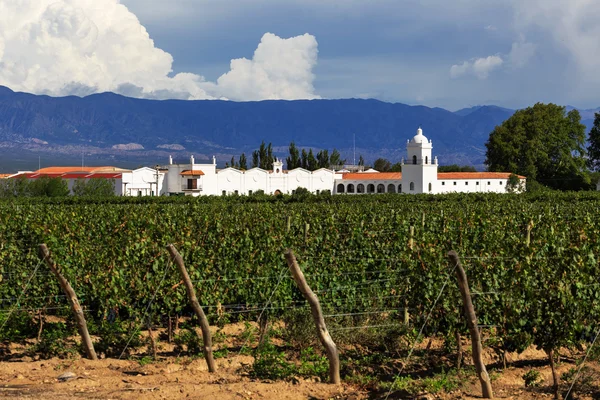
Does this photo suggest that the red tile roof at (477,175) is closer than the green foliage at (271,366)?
No

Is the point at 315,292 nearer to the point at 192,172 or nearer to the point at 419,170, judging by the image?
the point at 192,172

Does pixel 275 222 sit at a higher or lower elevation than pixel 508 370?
higher

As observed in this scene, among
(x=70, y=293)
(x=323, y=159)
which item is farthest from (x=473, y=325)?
(x=323, y=159)

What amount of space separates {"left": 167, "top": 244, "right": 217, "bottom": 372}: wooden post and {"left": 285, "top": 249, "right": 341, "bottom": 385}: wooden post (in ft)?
5.11

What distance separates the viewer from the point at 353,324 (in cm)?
1269

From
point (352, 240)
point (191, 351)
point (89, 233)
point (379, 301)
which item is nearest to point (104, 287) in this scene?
point (191, 351)

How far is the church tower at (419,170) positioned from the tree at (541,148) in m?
7.97

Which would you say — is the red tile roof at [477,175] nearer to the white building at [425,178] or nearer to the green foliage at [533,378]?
the white building at [425,178]

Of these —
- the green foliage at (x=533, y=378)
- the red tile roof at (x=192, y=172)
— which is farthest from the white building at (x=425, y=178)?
the green foliage at (x=533, y=378)

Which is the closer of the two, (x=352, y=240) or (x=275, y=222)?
(x=352, y=240)

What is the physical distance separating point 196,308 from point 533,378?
453 centimetres

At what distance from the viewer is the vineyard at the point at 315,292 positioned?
1030cm

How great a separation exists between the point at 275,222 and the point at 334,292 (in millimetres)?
4507

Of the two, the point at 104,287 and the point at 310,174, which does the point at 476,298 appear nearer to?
the point at 104,287
